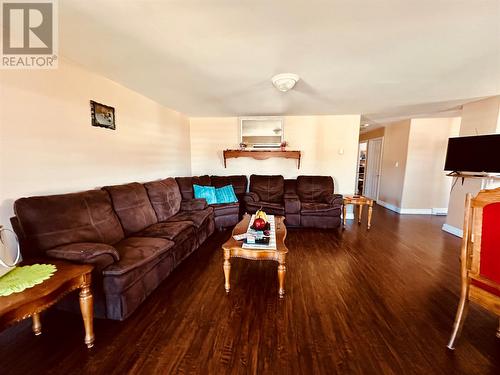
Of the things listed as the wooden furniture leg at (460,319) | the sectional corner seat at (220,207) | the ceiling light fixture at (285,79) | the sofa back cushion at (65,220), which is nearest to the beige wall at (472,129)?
the wooden furniture leg at (460,319)

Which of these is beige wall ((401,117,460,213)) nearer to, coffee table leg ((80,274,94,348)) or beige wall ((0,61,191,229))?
beige wall ((0,61,191,229))

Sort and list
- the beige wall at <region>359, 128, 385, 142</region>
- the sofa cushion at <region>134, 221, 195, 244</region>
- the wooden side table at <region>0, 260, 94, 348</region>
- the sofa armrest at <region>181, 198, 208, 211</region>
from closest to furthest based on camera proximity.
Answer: the wooden side table at <region>0, 260, 94, 348</region> → the sofa cushion at <region>134, 221, 195, 244</region> → the sofa armrest at <region>181, 198, 208, 211</region> → the beige wall at <region>359, 128, 385, 142</region>

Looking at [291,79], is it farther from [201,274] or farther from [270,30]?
[201,274]

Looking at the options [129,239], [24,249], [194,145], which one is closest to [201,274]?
[129,239]

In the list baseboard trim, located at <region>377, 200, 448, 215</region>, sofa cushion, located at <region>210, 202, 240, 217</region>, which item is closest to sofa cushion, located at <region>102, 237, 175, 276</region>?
sofa cushion, located at <region>210, 202, 240, 217</region>

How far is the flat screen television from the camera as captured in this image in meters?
2.95

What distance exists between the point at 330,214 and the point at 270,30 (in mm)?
3270

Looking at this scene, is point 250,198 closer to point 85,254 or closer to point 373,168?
point 85,254

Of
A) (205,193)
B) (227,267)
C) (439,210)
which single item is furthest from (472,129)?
(205,193)

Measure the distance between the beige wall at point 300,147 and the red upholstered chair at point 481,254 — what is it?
3.55 m

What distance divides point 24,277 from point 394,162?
6.93m

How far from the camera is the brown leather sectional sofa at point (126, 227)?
5.24 ft

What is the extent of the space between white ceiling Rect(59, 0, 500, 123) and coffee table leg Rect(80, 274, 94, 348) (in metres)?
1.92

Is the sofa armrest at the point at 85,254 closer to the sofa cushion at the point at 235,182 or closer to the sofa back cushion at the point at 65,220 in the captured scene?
→ the sofa back cushion at the point at 65,220
